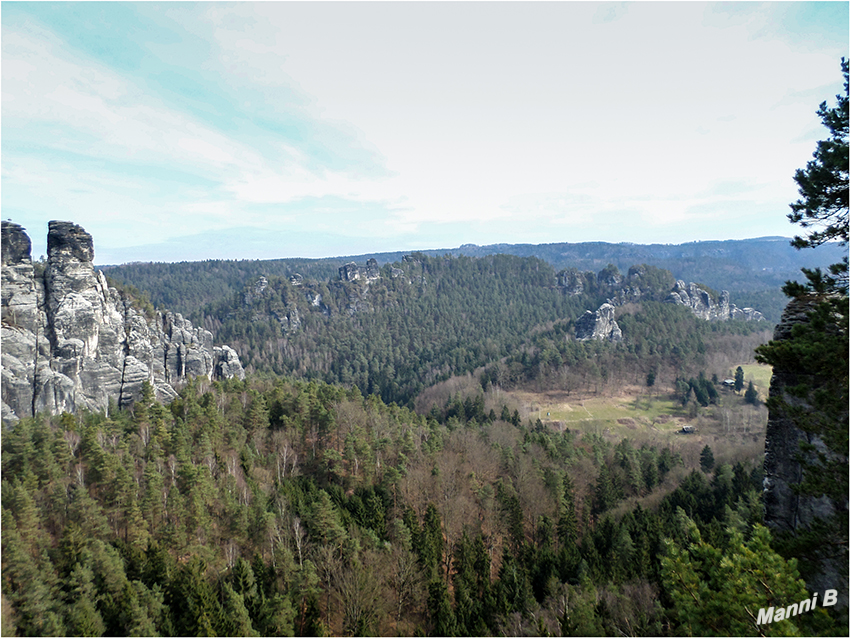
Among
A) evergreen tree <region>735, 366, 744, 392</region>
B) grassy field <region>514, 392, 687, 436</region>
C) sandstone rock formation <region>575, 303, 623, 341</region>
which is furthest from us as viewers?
sandstone rock formation <region>575, 303, 623, 341</region>

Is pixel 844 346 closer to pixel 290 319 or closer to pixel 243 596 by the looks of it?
pixel 243 596

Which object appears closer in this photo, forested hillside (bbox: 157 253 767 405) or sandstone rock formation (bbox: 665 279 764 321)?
forested hillside (bbox: 157 253 767 405)

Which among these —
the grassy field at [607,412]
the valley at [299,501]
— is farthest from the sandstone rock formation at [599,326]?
the valley at [299,501]

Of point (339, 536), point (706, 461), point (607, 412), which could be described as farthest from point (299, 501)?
point (607, 412)

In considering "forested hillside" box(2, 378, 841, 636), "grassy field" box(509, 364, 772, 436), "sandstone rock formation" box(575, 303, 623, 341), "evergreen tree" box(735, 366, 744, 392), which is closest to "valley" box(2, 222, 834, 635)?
"forested hillside" box(2, 378, 841, 636)

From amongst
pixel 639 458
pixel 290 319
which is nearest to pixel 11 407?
pixel 639 458

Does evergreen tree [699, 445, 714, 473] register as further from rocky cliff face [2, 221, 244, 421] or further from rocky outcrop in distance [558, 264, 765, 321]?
rocky outcrop in distance [558, 264, 765, 321]

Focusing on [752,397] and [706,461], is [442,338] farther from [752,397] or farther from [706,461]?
[706,461]
